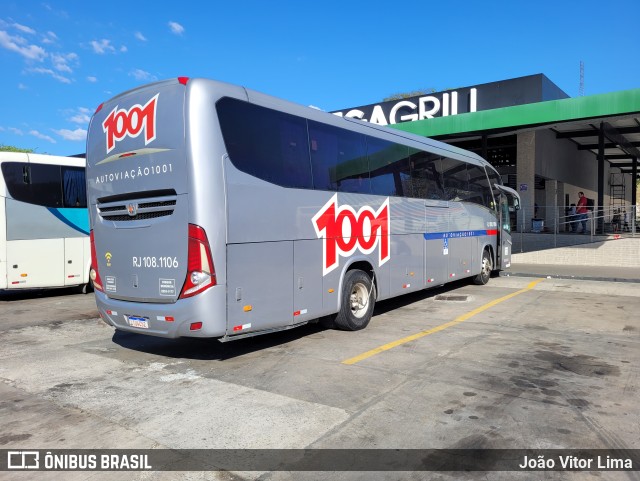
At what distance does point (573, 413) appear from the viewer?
4.41 m

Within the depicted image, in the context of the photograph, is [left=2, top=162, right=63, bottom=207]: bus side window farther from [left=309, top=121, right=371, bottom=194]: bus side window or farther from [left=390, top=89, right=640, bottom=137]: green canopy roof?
[left=390, top=89, right=640, bottom=137]: green canopy roof

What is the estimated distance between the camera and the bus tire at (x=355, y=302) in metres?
7.62

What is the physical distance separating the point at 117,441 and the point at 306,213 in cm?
383

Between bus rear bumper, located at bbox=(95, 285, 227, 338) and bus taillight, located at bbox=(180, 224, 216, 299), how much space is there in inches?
3.7

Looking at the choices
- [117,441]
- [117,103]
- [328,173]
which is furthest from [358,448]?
[117,103]

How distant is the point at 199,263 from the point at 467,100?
787 inches

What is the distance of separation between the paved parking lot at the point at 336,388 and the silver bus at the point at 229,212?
0.67 meters

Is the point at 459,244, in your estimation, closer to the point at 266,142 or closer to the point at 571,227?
the point at 266,142

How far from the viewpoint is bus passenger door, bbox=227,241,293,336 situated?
5.66m

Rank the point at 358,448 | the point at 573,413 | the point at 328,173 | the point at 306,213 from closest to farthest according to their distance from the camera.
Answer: the point at 358,448, the point at 573,413, the point at 306,213, the point at 328,173

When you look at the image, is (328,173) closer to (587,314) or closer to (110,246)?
(110,246)

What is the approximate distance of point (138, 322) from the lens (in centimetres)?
598

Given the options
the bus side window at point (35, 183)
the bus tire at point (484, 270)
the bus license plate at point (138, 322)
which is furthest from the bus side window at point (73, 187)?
the bus tire at point (484, 270)

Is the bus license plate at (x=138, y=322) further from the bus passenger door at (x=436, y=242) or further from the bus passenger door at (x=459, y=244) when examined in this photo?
the bus passenger door at (x=459, y=244)
